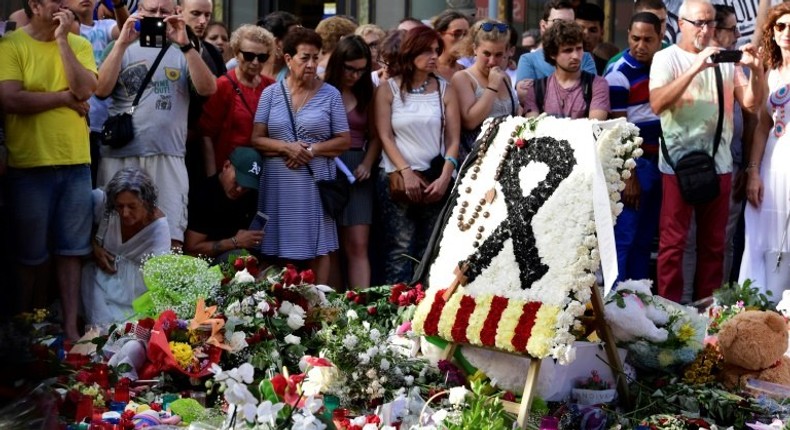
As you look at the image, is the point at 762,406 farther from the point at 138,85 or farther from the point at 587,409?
the point at 138,85

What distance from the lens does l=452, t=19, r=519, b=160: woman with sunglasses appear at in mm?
8633

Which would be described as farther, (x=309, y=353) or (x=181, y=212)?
(x=181, y=212)

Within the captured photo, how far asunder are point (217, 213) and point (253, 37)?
117cm

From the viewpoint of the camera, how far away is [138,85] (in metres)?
7.83

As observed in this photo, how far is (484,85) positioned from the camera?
877 cm

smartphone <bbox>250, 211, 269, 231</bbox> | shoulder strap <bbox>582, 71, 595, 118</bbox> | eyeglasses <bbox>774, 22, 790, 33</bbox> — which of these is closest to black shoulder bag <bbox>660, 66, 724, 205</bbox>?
eyeglasses <bbox>774, 22, 790, 33</bbox>

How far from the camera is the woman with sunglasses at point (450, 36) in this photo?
361 inches

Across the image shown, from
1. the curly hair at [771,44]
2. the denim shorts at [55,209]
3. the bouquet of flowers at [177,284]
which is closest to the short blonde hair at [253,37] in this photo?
the denim shorts at [55,209]

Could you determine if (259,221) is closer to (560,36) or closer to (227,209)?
(227,209)

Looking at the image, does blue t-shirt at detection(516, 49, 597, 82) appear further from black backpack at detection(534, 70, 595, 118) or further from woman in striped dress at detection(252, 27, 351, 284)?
woman in striped dress at detection(252, 27, 351, 284)

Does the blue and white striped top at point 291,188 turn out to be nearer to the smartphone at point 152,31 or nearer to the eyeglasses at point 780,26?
the smartphone at point 152,31

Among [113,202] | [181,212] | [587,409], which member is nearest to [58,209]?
[113,202]

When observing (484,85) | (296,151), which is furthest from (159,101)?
(484,85)

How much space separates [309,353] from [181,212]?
219 cm
